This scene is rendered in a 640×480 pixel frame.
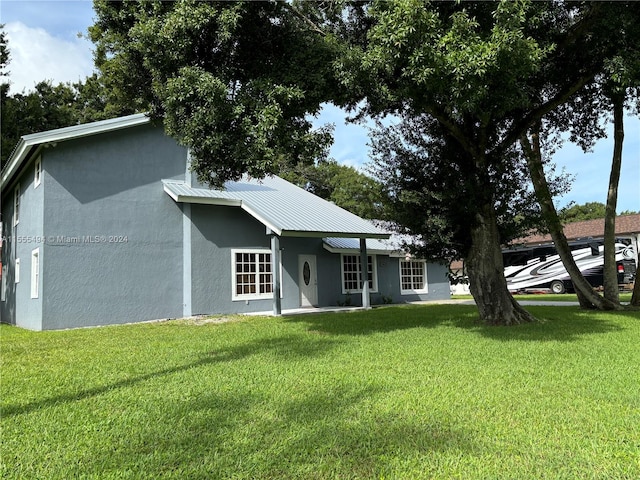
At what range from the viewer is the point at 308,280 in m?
17.1

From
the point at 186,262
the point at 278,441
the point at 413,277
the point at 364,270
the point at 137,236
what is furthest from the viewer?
the point at 413,277

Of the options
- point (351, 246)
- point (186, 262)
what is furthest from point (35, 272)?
point (351, 246)

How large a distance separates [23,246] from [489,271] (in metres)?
13.4

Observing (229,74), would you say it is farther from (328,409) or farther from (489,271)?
(489,271)

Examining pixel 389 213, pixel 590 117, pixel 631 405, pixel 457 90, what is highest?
pixel 590 117

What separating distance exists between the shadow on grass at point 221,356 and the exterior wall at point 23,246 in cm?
713

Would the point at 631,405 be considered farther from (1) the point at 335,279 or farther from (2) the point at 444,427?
(1) the point at 335,279

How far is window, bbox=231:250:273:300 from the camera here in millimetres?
15094

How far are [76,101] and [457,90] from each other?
2467 cm

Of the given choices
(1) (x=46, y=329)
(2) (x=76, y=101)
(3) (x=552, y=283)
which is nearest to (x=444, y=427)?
(1) (x=46, y=329)

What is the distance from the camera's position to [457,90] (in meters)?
6.95

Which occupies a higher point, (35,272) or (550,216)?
(550,216)

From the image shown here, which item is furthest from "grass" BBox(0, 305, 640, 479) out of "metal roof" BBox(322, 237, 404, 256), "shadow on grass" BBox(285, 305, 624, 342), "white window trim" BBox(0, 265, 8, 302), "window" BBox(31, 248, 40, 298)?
"white window trim" BBox(0, 265, 8, 302)

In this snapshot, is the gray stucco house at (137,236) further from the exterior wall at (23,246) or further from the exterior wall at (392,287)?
the exterior wall at (392,287)
